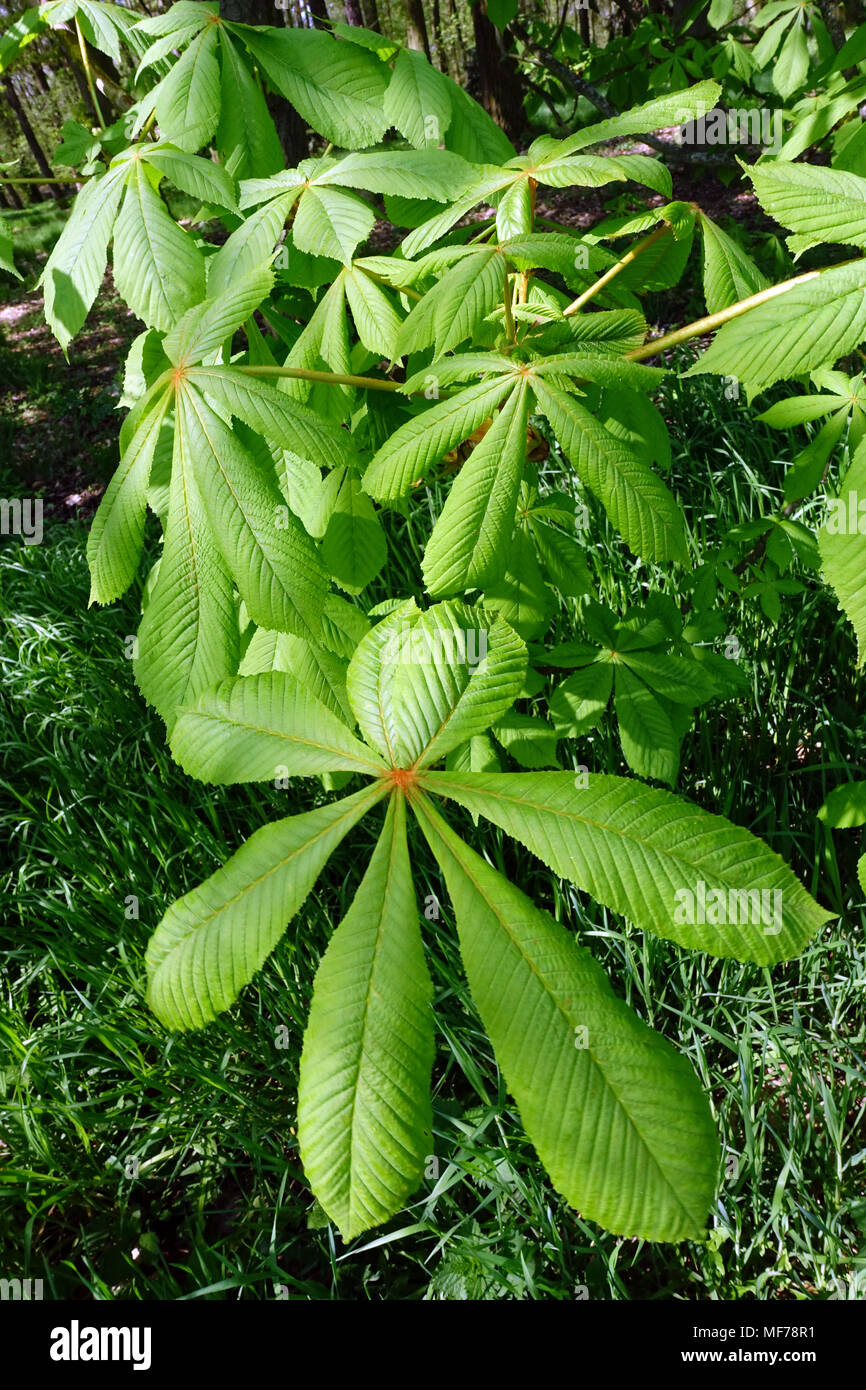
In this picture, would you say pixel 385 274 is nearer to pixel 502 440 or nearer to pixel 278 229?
pixel 278 229

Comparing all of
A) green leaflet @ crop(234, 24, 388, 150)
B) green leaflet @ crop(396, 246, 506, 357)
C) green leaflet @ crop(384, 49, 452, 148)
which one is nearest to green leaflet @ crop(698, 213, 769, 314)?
green leaflet @ crop(396, 246, 506, 357)

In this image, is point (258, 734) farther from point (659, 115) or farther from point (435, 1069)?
Answer: point (435, 1069)

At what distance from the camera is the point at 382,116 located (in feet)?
4.19

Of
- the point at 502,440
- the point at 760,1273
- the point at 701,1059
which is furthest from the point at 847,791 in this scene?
the point at 502,440

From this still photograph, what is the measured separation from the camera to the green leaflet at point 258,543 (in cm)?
92

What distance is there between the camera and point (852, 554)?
0.76 m

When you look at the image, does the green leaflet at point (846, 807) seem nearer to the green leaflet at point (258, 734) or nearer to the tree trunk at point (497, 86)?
the green leaflet at point (258, 734)

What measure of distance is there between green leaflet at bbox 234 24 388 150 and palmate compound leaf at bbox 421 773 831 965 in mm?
1077

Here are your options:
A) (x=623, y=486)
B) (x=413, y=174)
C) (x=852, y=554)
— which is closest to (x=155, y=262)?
(x=413, y=174)

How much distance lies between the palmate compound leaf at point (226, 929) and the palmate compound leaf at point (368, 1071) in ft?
0.20

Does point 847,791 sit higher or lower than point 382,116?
lower

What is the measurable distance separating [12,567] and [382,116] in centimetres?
270

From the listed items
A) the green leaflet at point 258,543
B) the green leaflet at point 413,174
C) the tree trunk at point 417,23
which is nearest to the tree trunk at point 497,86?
the tree trunk at point 417,23

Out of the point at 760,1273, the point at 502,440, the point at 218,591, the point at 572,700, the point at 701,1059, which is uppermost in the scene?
the point at 502,440
